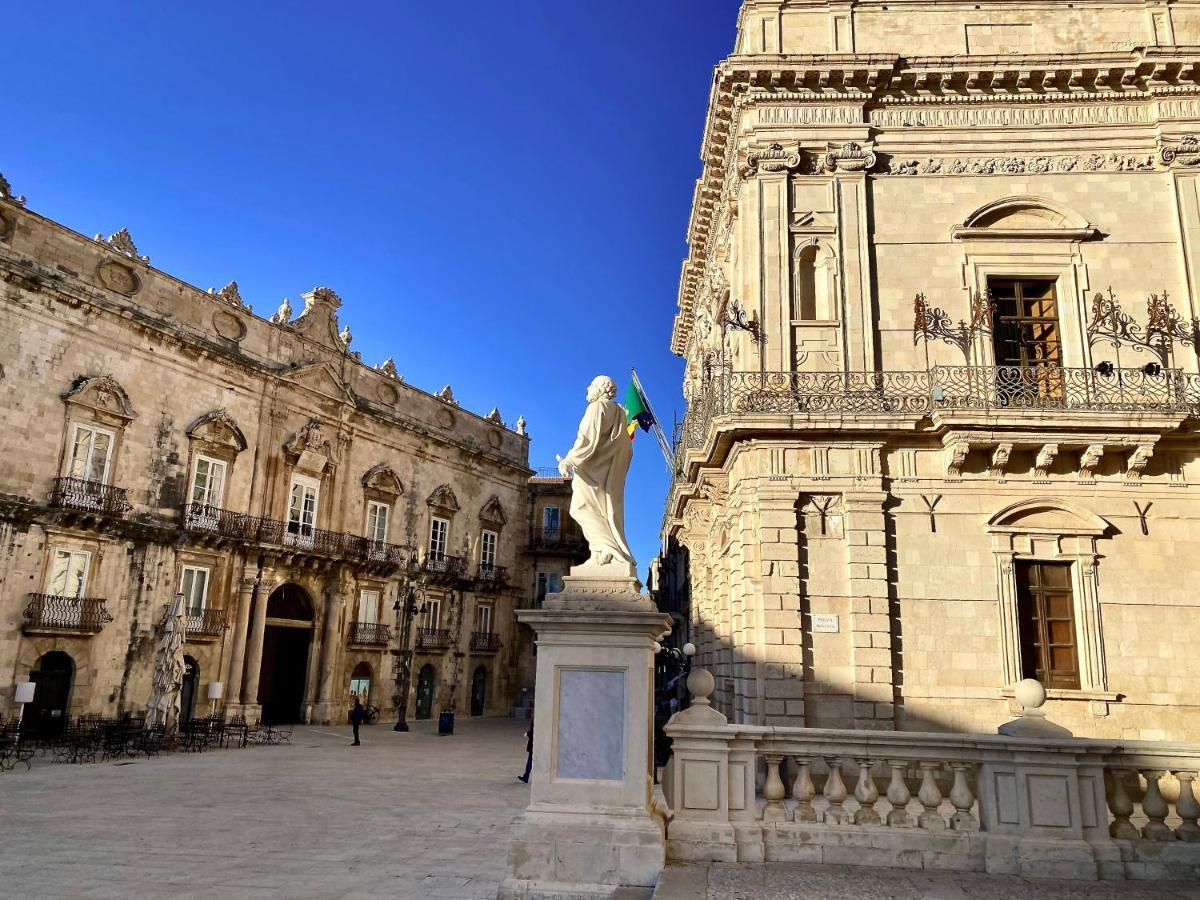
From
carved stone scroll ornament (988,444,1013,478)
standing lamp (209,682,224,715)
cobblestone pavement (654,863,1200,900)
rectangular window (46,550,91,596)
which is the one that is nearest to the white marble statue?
cobblestone pavement (654,863,1200,900)

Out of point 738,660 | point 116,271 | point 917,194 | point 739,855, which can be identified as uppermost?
point 116,271

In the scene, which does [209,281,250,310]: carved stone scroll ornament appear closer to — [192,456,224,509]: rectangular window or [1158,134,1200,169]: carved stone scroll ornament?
[192,456,224,509]: rectangular window

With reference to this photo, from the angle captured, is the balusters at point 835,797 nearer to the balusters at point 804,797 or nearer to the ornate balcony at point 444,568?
the balusters at point 804,797

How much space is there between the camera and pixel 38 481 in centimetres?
2116

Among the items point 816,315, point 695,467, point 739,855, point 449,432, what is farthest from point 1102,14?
point 449,432

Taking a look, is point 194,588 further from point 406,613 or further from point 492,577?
point 492,577

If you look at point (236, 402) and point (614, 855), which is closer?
point (614, 855)

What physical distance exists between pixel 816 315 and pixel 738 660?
5.83 metres

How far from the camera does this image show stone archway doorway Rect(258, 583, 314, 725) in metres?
28.3

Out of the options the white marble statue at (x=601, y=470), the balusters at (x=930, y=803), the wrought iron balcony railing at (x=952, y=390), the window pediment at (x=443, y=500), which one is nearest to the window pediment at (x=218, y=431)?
the window pediment at (x=443, y=500)

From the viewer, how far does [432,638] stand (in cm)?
3344

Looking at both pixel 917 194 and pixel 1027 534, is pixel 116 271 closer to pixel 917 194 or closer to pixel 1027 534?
pixel 917 194

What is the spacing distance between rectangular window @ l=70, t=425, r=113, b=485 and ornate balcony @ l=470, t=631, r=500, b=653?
667 inches

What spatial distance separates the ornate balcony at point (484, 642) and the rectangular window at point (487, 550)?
288 cm
